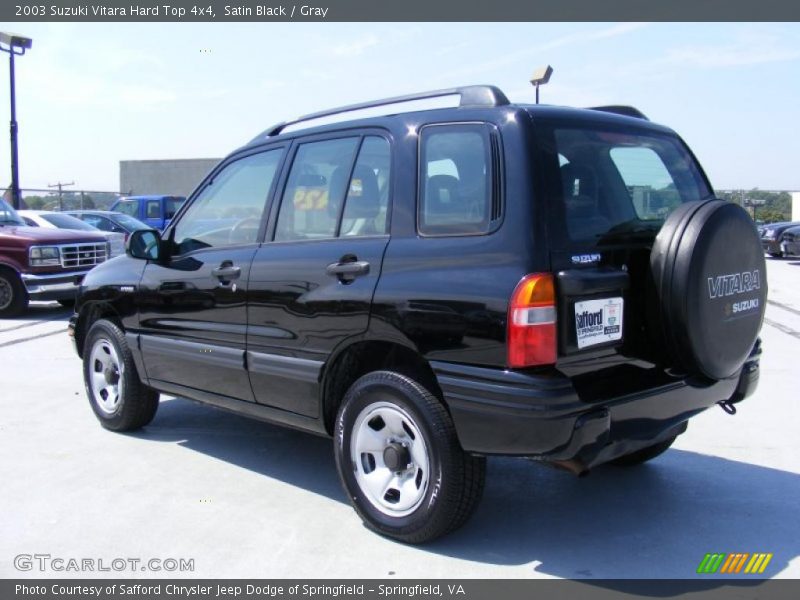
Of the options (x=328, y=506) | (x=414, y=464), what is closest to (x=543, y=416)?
(x=414, y=464)

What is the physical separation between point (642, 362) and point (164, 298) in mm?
2972

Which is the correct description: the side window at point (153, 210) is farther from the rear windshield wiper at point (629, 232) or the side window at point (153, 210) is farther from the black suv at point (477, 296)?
the rear windshield wiper at point (629, 232)

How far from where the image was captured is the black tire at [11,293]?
11.4m

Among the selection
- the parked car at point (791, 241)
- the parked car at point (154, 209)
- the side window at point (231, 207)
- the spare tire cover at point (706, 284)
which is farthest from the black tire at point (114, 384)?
the parked car at point (791, 241)

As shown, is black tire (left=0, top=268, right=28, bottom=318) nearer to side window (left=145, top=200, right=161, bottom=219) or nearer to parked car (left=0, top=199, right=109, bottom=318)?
parked car (left=0, top=199, right=109, bottom=318)

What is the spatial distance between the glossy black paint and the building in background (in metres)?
36.3

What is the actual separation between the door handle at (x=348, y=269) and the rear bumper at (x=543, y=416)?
63 cm

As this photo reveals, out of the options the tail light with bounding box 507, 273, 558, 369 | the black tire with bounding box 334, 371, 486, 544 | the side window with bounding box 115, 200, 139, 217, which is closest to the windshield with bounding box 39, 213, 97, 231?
the side window with bounding box 115, 200, 139, 217

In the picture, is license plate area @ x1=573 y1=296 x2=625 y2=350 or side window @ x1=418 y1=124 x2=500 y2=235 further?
side window @ x1=418 y1=124 x2=500 y2=235

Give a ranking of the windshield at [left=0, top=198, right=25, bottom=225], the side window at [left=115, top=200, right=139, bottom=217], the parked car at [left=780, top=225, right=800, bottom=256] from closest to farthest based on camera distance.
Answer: the windshield at [left=0, top=198, right=25, bottom=225] → the parked car at [left=780, top=225, right=800, bottom=256] → the side window at [left=115, top=200, right=139, bottom=217]

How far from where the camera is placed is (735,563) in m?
3.32

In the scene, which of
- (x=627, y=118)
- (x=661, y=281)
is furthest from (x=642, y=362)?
(x=627, y=118)

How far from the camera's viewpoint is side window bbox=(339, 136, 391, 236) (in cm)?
370

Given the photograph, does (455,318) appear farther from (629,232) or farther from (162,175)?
(162,175)
